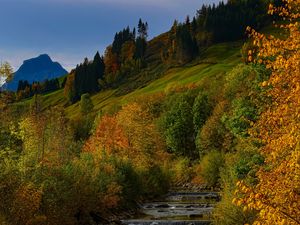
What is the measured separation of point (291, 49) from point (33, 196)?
2237 centimetres

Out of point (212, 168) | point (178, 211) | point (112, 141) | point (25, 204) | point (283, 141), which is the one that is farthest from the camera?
point (112, 141)

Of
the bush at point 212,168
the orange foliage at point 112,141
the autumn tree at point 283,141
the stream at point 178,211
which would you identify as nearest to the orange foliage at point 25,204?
the stream at point 178,211

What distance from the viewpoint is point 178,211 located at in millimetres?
51719

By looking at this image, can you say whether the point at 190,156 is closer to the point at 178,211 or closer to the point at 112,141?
the point at 112,141

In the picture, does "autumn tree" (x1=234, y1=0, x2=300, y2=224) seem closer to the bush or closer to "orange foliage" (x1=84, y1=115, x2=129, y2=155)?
the bush

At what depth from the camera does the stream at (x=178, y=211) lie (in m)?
43.5

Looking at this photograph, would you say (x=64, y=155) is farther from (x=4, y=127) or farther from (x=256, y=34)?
(x=256, y=34)

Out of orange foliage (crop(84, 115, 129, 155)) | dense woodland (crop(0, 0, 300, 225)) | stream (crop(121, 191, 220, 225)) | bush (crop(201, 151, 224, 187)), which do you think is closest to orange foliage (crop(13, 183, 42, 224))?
dense woodland (crop(0, 0, 300, 225))

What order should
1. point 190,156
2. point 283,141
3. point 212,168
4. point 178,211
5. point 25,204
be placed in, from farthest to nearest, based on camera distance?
point 190,156 → point 212,168 → point 178,211 → point 25,204 → point 283,141

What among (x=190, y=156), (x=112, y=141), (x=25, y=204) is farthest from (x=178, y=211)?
(x=190, y=156)

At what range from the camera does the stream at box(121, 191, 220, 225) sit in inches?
1713

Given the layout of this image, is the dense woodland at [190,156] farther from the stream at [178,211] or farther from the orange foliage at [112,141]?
the stream at [178,211]

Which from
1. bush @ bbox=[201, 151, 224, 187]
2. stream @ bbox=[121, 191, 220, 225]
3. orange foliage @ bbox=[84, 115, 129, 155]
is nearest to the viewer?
stream @ bbox=[121, 191, 220, 225]

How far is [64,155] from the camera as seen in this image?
6706 cm
